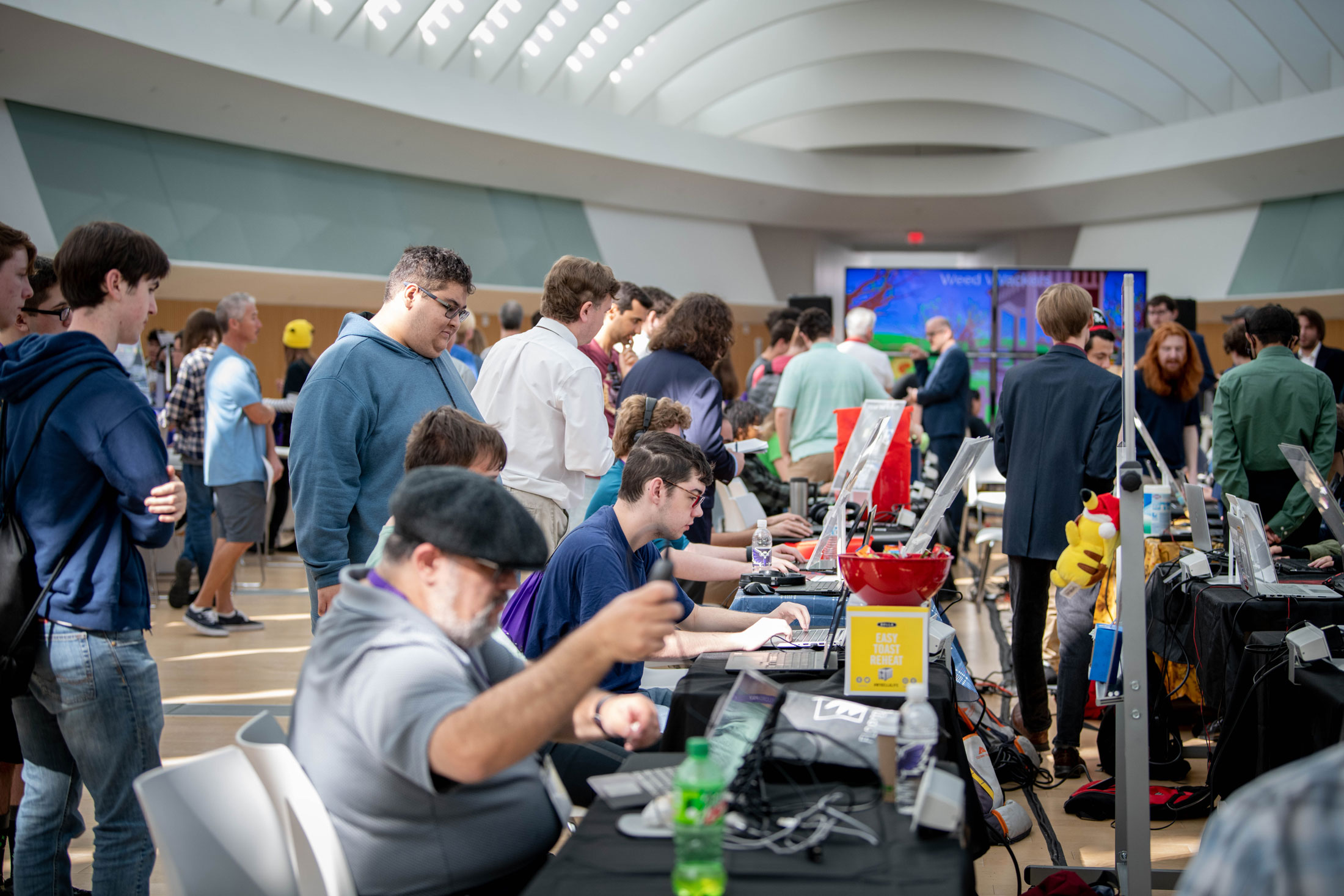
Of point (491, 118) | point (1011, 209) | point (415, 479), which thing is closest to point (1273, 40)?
point (1011, 209)

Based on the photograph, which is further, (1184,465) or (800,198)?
(800,198)

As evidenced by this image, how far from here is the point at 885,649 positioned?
194cm

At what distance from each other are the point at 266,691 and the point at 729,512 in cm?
225

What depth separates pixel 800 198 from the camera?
58.8 ft

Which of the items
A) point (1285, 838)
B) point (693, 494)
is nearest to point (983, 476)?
point (693, 494)

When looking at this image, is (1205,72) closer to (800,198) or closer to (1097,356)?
(800,198)

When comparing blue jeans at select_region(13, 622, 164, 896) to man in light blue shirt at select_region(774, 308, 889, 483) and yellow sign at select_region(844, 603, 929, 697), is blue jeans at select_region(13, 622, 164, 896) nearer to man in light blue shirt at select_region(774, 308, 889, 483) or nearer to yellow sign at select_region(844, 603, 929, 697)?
yellow sign at select_region(844, 603, 929, 697)

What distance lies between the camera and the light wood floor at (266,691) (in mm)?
2791

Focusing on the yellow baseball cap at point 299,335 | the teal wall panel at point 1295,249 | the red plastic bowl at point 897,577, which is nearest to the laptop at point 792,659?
the red plastic bowl at point 897,577

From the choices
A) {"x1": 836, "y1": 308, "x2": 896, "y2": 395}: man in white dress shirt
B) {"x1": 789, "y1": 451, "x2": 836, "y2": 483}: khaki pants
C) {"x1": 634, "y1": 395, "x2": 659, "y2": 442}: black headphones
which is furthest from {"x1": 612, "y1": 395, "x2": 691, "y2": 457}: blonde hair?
{"x1": 836, "y1": 308, "x2": 896, "y2": 395}: man in white dress shirt

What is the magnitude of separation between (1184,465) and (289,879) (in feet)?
16.7

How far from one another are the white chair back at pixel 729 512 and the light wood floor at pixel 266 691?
1267mm

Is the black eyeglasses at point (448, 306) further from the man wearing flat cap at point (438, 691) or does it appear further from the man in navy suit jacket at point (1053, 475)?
the man in navy suit jacket at point (1053, 475)

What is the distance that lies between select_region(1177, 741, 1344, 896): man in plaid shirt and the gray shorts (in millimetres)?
5246
